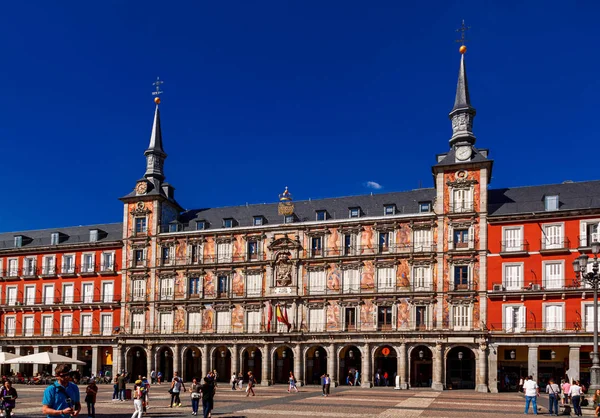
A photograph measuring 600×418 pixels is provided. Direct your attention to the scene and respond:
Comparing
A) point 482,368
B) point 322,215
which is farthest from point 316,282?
point 482,368

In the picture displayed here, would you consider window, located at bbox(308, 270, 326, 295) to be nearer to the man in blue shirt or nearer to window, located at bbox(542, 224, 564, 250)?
window, located at bbox(542, 224, 564, 250)

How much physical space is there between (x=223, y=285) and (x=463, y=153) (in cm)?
2681

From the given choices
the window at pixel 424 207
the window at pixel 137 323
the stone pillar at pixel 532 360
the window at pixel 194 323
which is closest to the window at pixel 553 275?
the stone pillar at pixel 532 360

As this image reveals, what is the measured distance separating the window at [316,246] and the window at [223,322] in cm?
1057

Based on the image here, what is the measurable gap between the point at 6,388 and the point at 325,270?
39320mm

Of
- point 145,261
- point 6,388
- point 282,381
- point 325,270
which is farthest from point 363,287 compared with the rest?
point 6,388

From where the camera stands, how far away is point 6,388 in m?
23.7

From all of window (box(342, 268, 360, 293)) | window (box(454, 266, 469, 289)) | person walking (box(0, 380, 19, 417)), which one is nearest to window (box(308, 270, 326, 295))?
window (box(342, 268, 360, 293))

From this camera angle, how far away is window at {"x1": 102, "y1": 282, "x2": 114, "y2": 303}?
67750 millimetres

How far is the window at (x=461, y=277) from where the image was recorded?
55500 mm

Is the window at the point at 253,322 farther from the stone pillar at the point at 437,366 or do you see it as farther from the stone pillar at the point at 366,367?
the stone pillar at the point at 437,366

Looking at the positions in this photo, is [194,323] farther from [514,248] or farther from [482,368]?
[514,248]

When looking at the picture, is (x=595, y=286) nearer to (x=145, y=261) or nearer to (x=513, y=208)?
(x=513, y=208)

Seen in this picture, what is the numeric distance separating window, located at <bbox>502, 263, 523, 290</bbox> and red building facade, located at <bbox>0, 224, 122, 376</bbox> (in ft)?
130
